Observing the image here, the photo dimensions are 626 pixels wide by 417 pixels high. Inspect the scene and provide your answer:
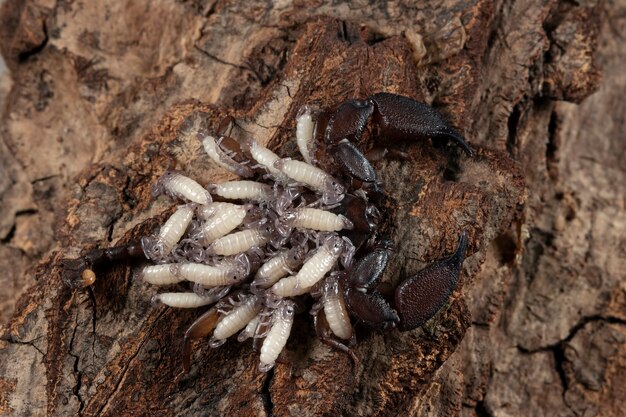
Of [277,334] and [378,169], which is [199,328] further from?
[378,169]

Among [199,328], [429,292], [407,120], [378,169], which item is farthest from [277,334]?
[407,120]

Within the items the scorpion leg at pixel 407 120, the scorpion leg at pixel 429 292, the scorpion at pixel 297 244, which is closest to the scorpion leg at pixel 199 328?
the scorpion at pixel 297 244

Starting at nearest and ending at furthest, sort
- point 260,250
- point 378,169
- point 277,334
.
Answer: point 277,334
point 260,250
point 378,169

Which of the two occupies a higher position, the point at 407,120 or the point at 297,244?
the point at 407,120

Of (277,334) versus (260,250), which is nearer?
(277,334)

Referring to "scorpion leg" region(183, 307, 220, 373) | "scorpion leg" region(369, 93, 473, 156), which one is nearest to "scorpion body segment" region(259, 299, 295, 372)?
"scorpion leg" region(183, 307, 220, 373)

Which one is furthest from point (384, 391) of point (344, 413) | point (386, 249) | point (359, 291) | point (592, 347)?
point (592, 347)

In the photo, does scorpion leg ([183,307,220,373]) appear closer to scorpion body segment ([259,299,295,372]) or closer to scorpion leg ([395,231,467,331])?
scorpion body segment ([259,299,295,372])
